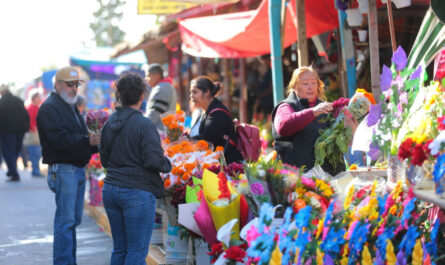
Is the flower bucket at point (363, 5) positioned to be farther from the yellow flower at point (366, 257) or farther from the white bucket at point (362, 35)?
the yellow flower at point (366, 257)

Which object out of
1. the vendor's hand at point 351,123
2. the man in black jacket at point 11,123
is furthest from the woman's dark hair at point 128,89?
the man in black jacket at point 11,123

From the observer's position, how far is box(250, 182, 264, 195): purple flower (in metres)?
4.01

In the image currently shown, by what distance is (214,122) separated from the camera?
252 inches

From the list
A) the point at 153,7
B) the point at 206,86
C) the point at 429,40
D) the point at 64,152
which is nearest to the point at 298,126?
the point at 429,40

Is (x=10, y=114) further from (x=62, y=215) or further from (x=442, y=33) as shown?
(x=442, y=33)

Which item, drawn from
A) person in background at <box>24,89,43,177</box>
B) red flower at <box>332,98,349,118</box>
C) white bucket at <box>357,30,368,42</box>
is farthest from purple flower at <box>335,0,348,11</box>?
person in background at <box>24,89,43,177</box>

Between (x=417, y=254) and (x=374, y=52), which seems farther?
(x=374, y=52)

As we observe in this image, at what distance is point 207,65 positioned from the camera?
15.8m

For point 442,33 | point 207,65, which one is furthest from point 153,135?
point 207,65

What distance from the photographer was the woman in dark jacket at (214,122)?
639 centimetres

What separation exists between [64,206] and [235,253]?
254 cm

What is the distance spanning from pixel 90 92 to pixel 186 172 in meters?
15.8

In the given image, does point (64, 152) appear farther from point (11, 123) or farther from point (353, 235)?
point (11, 123)

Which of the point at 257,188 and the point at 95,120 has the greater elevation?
the point at 95,120
